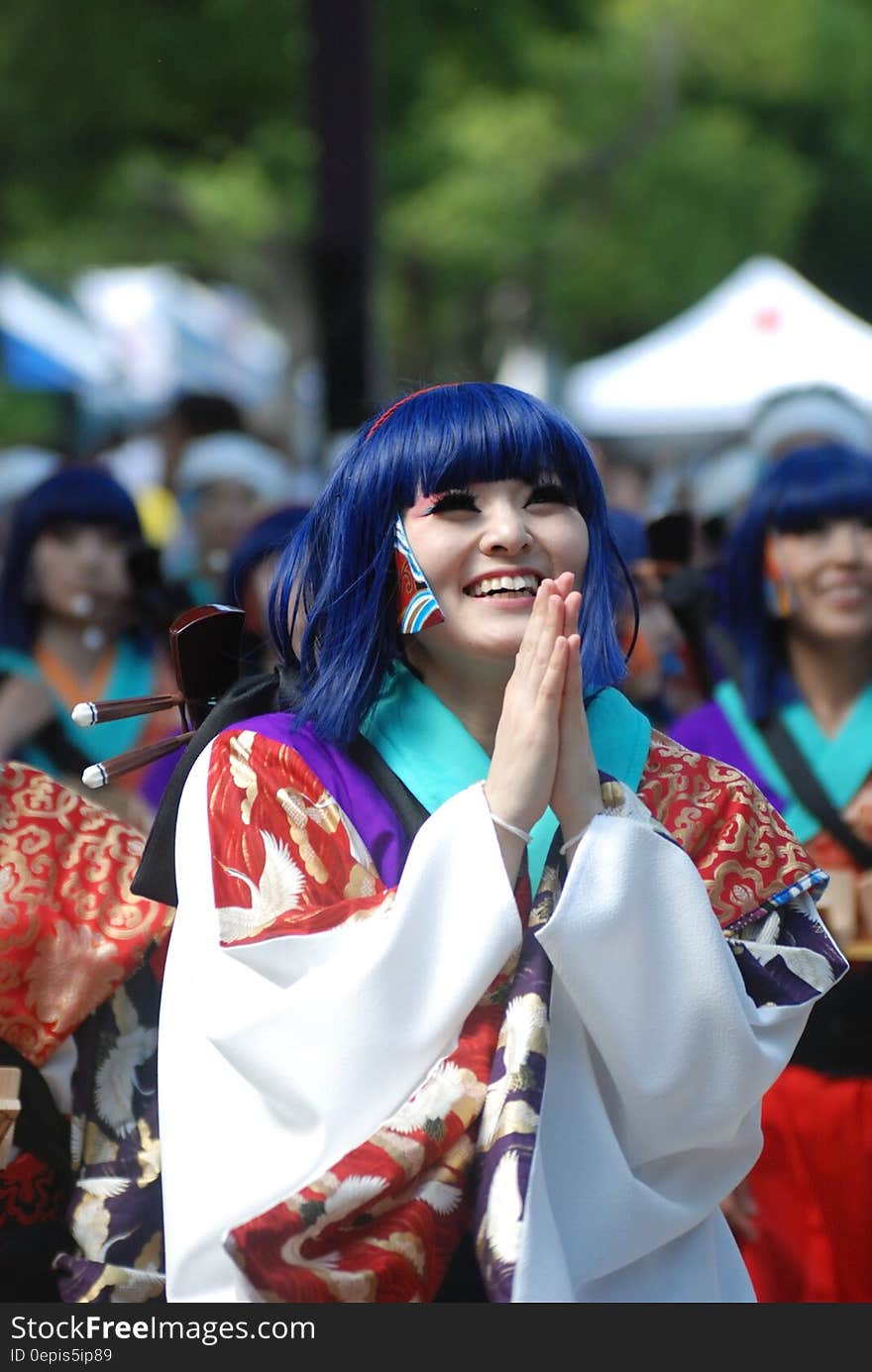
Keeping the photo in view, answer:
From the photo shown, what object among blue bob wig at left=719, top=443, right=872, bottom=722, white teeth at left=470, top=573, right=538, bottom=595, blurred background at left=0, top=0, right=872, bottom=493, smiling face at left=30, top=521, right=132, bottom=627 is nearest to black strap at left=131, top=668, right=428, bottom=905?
white teeth at left=470, top=573, right=538, bottom=595

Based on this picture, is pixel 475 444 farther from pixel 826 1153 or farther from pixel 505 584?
pixel 826 1153

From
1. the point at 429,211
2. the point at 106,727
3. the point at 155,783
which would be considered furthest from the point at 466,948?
the point at 429,211

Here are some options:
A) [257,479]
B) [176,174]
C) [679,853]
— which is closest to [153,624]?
[679,853]

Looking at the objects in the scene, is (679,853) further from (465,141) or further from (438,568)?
(465,141)

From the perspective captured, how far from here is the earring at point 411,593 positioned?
2324mm

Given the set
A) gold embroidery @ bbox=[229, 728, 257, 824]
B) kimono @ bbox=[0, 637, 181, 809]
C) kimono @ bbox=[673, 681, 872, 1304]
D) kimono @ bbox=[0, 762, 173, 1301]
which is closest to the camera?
gold embroidery @ bbox=[229, 728, 257, 824]

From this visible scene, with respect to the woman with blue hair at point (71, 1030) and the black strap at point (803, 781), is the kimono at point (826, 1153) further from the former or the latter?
the woman with blue hair at point (71, 1030)

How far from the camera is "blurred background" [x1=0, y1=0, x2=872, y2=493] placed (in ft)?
33.2

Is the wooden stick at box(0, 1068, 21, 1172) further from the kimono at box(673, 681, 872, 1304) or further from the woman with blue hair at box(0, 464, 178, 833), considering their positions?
the woman with blue hair at box(0, 464, 178, 833)

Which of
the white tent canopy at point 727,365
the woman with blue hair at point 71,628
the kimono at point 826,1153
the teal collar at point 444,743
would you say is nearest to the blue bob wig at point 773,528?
the kimono at point 826,1153

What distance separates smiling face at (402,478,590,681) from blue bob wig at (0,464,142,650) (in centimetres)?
277

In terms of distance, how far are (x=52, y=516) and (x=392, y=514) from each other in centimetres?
277

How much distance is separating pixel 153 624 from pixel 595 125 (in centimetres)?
1751

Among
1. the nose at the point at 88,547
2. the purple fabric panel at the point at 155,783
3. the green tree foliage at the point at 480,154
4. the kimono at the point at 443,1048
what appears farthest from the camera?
the green tree foliage at the point at 480,154
